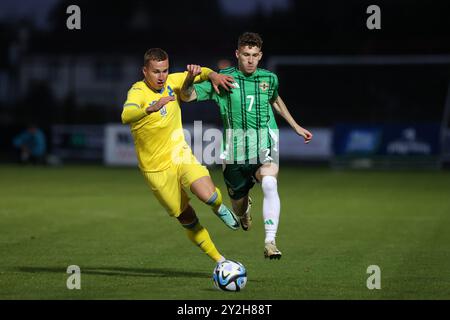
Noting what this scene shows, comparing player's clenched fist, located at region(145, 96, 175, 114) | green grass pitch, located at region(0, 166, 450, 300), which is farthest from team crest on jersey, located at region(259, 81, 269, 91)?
green grass pitch, located at region(0, 166, 450, 300)

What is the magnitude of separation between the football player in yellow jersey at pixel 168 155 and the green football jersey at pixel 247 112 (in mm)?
213

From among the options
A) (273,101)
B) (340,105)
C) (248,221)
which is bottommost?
(340,105)

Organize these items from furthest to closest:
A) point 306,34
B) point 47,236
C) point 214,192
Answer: point 306,34 → point 47,236 → point 214,192

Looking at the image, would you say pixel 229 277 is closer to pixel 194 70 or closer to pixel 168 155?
pixel 168 155

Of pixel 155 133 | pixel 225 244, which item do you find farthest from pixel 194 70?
pixel 225 244

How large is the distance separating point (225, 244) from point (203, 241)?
312cm

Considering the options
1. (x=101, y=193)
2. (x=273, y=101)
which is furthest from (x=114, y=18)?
(x=273, y=101)

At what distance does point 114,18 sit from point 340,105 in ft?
142

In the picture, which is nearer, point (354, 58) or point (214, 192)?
point (214, 192)

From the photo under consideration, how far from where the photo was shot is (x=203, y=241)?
9.77 meters

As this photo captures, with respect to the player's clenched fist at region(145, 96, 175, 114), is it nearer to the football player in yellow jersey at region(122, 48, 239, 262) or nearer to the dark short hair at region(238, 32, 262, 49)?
the football player in yellow jersey at region(122, 48, 239, 262)

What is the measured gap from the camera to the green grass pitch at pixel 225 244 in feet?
29.7
